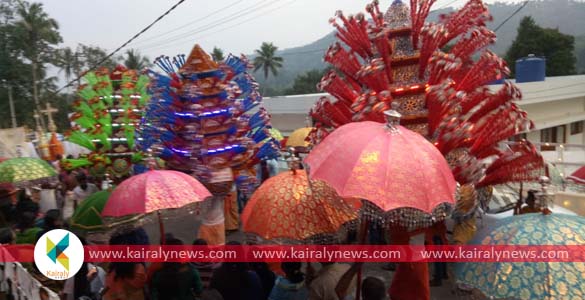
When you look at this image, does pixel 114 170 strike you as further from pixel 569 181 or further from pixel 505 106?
pixel 569 181

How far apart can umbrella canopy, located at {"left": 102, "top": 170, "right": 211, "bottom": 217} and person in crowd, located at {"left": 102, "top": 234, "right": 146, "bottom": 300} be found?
0.45 m

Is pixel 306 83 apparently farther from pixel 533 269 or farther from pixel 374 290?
pixel 533 269

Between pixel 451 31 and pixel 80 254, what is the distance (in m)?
4.60

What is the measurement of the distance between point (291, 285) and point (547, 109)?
50.9ft

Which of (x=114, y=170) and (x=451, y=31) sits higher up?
(x=451, y=31)

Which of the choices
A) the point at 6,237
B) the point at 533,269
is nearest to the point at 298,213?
the point at 533,269

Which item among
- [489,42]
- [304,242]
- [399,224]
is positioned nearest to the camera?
[399,224]

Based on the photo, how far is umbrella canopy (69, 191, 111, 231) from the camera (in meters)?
4.36

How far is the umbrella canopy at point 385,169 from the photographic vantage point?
256 cm

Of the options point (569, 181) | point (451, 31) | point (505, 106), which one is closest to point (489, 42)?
point (451, 31)

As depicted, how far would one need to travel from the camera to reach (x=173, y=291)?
3.26 m

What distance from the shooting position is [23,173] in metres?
6.23

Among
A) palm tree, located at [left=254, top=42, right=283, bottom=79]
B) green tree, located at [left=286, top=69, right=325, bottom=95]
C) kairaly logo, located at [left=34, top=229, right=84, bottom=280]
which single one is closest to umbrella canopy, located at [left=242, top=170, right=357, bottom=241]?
kairaly logo, located at [left=34, top=229, right=84, bottom=280]

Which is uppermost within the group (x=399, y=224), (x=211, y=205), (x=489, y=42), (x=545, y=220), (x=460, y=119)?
(x=489, y=42)
